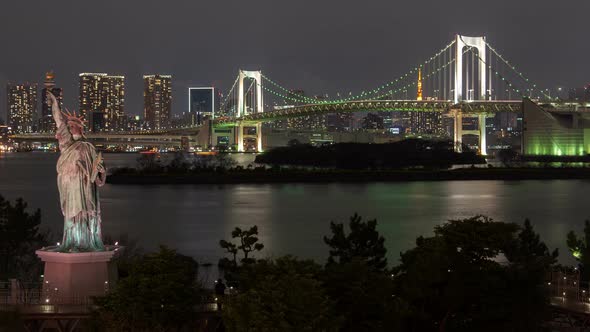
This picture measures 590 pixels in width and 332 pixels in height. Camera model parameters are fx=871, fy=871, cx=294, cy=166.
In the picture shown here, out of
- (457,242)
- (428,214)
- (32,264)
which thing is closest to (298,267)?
(457,242)

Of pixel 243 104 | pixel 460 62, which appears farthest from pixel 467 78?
pixel 243 104

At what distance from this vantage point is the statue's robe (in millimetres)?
4969

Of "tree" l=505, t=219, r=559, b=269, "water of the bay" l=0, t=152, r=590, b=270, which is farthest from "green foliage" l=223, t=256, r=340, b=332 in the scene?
"water of the bay" l=0, t=152, r=590, b=270

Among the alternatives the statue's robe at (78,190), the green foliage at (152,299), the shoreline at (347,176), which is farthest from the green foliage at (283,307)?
the shoreline at (347,176)

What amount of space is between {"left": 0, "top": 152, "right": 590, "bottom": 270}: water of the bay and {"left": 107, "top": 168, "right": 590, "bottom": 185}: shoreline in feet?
2.88

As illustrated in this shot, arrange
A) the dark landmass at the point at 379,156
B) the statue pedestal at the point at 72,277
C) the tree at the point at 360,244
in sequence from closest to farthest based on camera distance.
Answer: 1. the statue pedestal at the point at 72,277
2. the tree at the point at 360,244
3. the dark landmass at the point at 379,156

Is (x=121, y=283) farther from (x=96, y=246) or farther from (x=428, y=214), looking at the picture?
(x=428, y=214)

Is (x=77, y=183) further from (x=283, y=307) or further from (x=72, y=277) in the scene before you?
(x=283, y=307)

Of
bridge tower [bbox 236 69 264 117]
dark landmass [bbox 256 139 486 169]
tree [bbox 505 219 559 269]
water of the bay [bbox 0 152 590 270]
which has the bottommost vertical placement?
water of the bay [bbox 0 152 590 270]

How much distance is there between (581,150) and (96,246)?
1208 inches

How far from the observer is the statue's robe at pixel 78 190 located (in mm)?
4969

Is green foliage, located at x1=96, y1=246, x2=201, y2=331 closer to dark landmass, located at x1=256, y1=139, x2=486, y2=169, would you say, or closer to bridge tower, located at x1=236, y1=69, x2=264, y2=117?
dark landmass, located at x1=256, y1=139, x2=486, y2=169

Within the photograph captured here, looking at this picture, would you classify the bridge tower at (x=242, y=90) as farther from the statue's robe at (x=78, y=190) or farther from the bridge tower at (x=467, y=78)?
the statue's robe at (x=78, y=190)

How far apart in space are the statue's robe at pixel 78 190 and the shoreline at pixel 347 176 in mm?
21095
